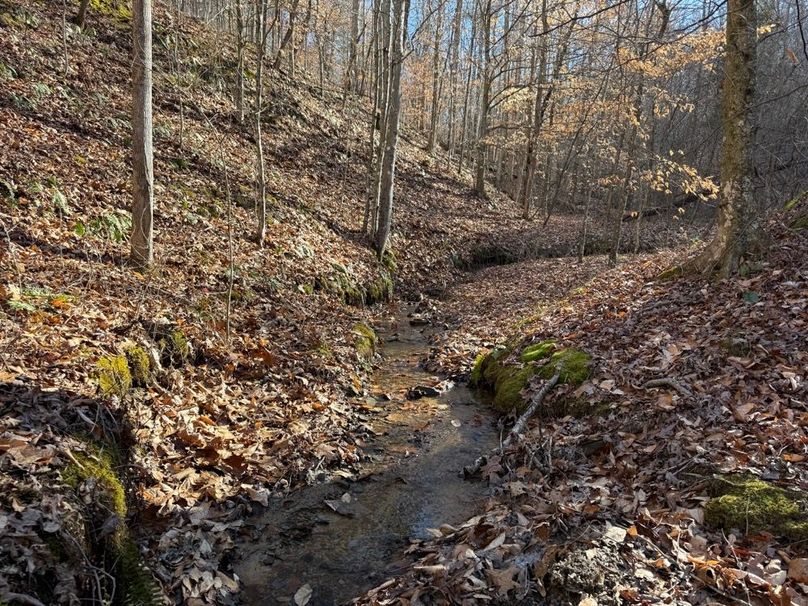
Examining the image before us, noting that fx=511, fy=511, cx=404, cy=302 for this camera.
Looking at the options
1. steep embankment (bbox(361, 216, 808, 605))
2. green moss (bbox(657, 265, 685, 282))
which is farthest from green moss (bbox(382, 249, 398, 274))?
green moss (bbox(657, 265, 685, 282))

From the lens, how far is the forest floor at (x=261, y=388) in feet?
11.8

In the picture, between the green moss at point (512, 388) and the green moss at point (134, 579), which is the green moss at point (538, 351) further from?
the green moss at point (134, 579)

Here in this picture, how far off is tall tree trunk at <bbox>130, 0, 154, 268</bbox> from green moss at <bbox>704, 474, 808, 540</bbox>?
7.70m

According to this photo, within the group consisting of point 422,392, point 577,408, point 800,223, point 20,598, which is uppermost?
point 800,223

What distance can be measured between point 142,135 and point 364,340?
4.99 meters

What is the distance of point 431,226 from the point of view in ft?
61.0

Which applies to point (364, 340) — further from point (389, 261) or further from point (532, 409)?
point (389, 261)

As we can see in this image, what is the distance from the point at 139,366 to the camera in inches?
226

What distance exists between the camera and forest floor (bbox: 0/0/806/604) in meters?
3.61

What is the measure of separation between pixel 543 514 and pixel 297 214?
10.8 meters

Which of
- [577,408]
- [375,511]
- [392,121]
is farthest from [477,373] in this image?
[392,121]

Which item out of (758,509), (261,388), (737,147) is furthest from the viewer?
(261,388)

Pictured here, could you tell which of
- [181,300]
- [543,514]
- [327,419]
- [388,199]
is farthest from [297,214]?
[543,514]

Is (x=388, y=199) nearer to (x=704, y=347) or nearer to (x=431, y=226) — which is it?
(x=431, y=226)
